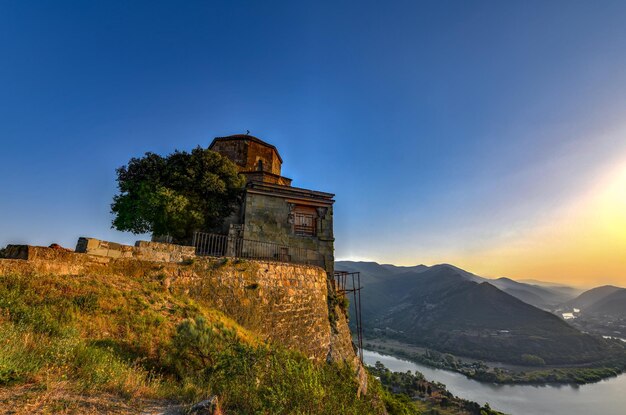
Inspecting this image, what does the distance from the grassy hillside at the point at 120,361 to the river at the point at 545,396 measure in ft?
239

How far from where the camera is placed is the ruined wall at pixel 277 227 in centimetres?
1728

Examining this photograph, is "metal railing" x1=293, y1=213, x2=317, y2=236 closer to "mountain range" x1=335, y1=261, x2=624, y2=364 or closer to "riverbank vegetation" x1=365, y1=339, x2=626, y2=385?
"riverbank vegetation" x1=365, y1=339, x2=626, y2=385

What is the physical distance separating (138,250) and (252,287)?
392cm

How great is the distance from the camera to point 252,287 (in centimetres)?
1018

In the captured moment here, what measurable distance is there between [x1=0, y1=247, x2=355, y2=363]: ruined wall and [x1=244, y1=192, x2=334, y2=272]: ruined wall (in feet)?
11.9

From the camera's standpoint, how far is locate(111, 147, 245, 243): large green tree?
1522cm

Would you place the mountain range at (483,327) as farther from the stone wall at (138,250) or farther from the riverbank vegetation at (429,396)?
the stone wall at (138,250)

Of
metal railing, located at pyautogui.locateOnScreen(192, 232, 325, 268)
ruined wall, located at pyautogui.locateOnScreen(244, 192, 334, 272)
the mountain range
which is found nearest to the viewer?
metal railing, located at pyautogui.locateOnScreen(192, 232, 325, 268)

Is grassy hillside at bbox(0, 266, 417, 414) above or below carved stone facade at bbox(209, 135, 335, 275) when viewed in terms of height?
below

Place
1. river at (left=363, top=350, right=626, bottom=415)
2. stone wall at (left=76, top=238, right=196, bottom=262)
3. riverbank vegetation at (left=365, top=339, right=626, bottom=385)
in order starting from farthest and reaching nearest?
riverbank vegetation at (left=365, top=339, right=626, bottom=385) → river at (left=363, top=350, right=626, bottom=415) → stone wall at (left=76, top=238, right=196, bottom=262)

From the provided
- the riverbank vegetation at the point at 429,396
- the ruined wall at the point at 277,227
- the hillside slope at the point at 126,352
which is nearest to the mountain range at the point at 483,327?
the riverbank vegetation at the point at 429,396

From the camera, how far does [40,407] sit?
10.1ft

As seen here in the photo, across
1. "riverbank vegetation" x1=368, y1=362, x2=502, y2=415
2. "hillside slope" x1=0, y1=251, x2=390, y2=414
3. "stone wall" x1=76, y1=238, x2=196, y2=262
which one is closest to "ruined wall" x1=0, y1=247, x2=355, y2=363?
"hillside slope" x1=0, y1=251, x2=390, y2=414

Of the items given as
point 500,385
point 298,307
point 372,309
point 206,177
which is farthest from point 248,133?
point 372,309
